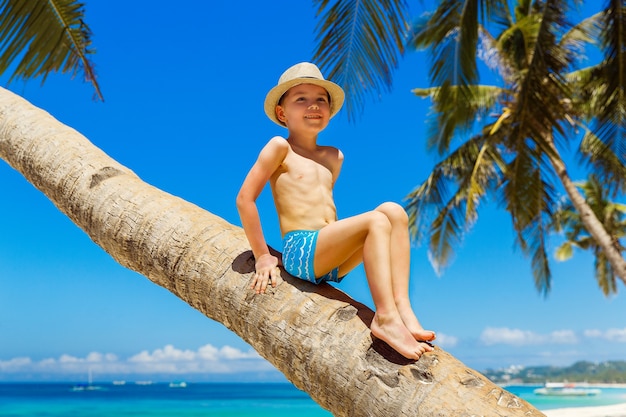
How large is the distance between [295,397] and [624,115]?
50.0 meters

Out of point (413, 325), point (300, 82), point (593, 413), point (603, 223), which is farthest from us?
point (593, 413)

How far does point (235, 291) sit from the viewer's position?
95.7 inches

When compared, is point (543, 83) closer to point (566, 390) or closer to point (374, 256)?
point (374, 256)

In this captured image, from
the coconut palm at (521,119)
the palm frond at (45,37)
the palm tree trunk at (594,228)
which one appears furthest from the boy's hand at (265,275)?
the palm tree trunk at (594,228)

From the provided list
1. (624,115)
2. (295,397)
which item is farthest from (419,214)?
(295,397)

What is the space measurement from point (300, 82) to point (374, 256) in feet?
2.79

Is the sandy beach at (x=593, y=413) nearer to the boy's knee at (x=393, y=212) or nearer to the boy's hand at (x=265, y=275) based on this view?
the boy's knee at (x=393, y=212)

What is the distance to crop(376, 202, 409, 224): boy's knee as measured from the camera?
2479mm

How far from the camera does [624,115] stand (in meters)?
11.0

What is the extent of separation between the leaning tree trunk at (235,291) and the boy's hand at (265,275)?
3 centimetres

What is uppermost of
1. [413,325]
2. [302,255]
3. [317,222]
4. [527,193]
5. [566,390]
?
[566,390]

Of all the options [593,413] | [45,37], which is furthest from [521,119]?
[593,413]

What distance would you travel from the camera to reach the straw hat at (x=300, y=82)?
9.08 feet

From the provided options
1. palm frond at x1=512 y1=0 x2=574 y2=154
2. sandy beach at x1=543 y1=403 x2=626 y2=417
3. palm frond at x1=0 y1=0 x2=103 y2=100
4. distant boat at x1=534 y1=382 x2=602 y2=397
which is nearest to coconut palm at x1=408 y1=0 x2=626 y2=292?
palm frond at x1=512 y1=0 x2=574 y2=154
